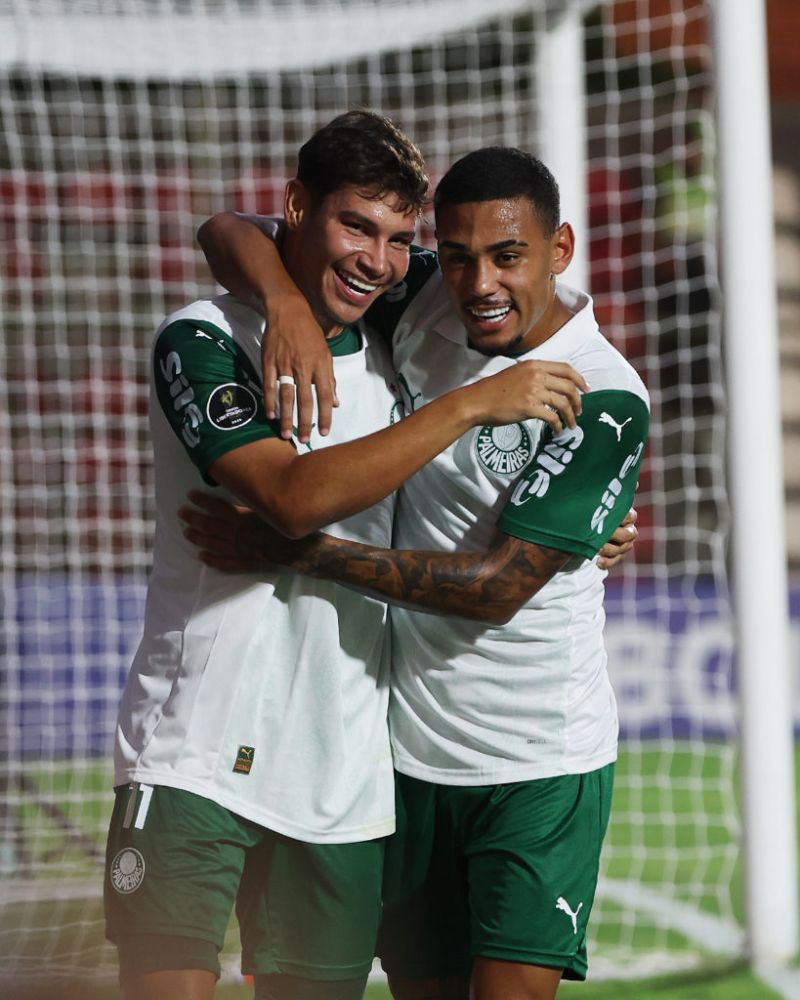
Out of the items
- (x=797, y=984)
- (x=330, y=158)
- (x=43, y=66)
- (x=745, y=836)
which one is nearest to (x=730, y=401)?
(x=745, y=836)

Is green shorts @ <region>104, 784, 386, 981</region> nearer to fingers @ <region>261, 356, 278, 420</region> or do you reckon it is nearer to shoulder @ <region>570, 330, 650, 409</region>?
fingers @ <region>261, 356, 278, 420</region>

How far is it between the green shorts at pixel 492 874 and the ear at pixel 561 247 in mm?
848

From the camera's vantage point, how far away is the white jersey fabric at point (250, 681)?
7.27ft

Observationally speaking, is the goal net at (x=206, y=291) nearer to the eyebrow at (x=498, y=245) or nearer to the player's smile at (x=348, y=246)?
the player's smile at (x=348, y=246)

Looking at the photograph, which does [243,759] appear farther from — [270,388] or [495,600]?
[270,388]

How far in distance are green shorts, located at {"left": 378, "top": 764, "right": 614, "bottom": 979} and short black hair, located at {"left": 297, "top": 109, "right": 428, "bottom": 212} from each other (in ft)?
3.21

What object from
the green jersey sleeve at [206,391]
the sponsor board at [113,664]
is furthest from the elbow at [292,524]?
the sponsor board at [113,664]

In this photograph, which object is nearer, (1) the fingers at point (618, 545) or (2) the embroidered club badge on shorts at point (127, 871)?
(2) the embroidered club badge on shorts at point (127, 871)

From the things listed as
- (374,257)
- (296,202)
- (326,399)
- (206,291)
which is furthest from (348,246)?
(206,291)

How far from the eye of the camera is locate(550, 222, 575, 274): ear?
2.33 meters


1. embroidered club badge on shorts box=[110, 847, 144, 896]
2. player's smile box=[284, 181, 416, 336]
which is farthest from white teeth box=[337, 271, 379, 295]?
embroidered club badge on shorts box=[110, 847, 144, 896]

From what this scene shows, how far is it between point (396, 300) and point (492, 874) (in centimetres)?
99

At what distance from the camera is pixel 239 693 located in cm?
223

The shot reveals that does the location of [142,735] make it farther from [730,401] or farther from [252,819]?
[730,401]
